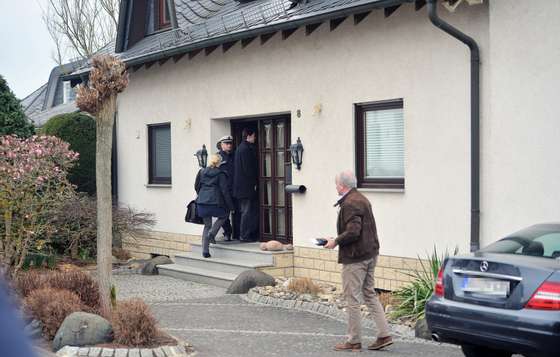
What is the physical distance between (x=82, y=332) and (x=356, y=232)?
2.63 metres

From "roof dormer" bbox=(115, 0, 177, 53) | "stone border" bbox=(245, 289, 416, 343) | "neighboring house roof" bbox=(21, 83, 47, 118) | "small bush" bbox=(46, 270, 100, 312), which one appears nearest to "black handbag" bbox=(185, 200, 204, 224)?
"stone border" bbox=(245, 289, 416, 343)

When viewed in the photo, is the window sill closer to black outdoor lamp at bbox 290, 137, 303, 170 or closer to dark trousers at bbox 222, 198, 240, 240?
dark trousers at bbox 222, 198, 240, 240

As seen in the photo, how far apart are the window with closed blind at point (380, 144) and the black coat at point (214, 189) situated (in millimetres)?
2817

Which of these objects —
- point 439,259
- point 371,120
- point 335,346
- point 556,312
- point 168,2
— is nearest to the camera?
point 556,312

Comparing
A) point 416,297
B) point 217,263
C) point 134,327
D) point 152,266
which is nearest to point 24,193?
point 152,266

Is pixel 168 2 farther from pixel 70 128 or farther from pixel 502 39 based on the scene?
pixel 502 39

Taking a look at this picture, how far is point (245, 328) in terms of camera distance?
9.38m

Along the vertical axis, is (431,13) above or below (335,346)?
above

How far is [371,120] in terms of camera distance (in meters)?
12.0

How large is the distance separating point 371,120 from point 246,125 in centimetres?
378

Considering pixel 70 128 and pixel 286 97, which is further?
pixel 70 128

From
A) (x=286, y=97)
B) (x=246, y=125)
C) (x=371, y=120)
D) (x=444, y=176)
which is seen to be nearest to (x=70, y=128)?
(x=246, y=125)

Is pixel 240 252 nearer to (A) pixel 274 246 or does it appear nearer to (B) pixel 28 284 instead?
(A) pixel 274 246

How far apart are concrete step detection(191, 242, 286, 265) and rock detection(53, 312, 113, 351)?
5.64 meters
